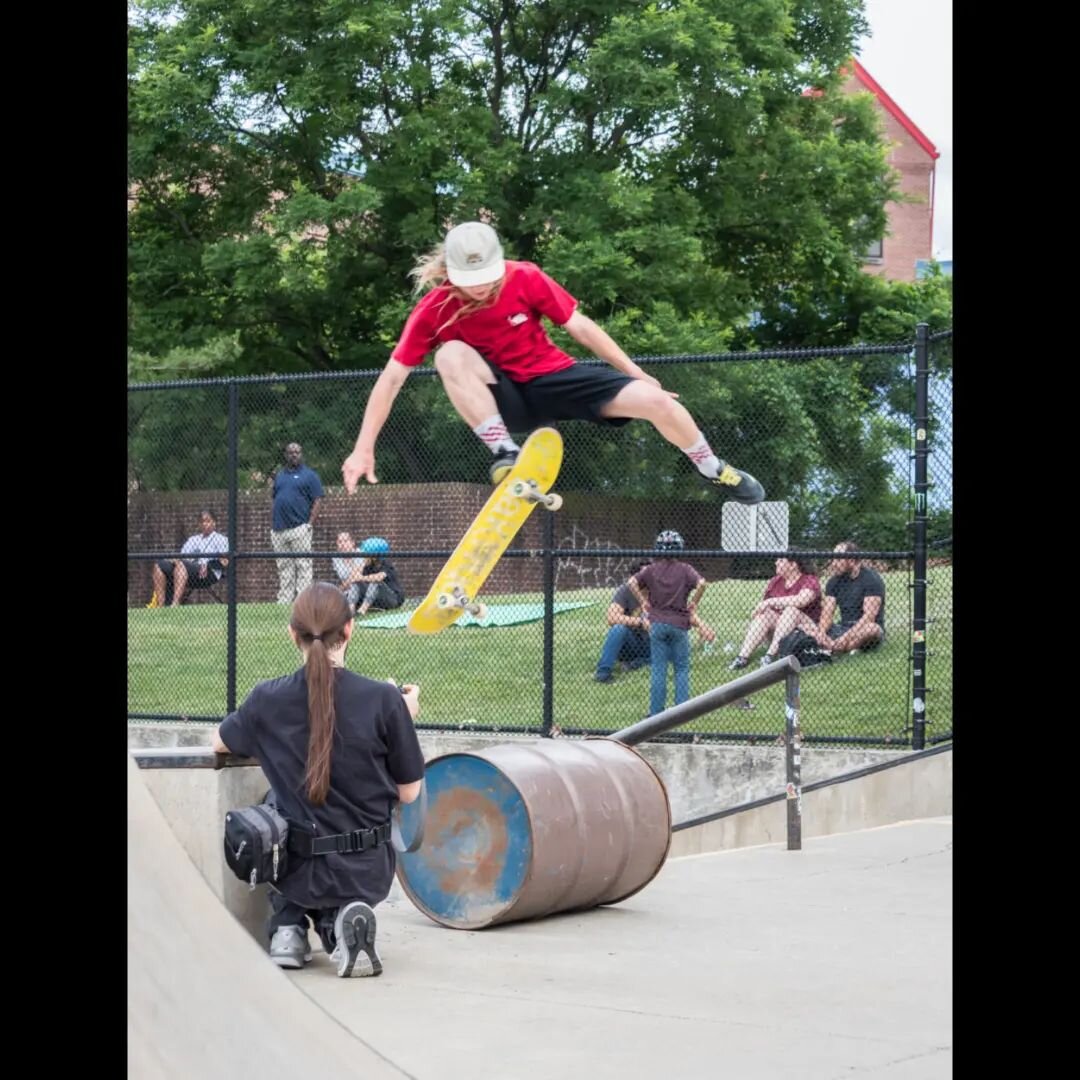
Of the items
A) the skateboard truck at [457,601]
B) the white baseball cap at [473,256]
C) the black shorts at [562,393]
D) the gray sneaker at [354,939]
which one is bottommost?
the gray sneaker at [354,939]

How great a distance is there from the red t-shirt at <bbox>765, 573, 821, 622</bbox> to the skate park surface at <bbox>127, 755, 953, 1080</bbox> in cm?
354

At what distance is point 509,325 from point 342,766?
155 inches

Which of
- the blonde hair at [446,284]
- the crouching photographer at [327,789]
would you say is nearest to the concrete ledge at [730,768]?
the blonde hair at [446,284]

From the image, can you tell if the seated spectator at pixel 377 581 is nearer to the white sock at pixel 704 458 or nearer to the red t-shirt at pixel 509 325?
the red t-shirt at pixel 509 325

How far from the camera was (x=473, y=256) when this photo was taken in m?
8.68

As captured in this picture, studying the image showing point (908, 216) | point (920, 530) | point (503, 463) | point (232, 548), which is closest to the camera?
point (503, 463)

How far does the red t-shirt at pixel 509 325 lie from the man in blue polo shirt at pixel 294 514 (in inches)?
131

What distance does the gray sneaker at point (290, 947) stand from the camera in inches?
218

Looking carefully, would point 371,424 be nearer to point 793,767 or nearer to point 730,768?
point 793,767

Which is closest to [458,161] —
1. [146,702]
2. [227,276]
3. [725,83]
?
[725,83]

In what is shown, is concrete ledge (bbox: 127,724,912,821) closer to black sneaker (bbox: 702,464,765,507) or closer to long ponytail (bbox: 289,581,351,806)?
black sneaker (bbox: 702,464,765,507)

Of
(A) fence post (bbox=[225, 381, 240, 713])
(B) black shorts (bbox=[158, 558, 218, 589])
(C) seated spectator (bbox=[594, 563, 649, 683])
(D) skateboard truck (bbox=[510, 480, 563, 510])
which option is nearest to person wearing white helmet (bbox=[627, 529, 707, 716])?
(C) seated spectator (bbox=[594, 563, 649, 683])

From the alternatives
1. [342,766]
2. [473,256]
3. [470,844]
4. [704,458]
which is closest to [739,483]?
[704,458]
